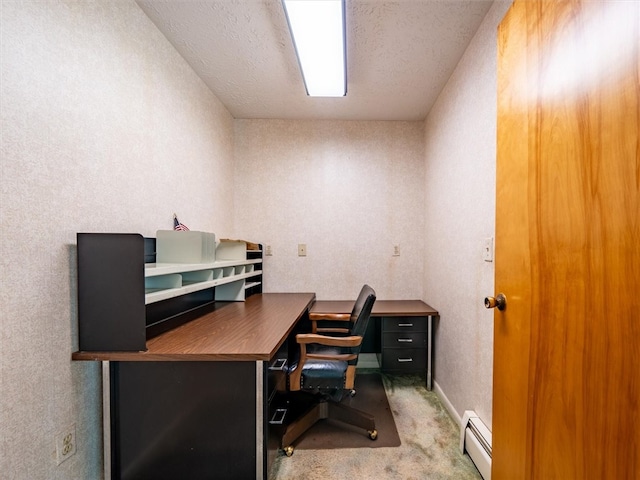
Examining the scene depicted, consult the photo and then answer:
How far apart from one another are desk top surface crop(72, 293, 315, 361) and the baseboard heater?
1.13 metres

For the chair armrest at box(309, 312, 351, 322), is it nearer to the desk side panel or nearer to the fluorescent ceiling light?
the desk side panel

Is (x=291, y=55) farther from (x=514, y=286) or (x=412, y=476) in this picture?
(x=412, y=476)

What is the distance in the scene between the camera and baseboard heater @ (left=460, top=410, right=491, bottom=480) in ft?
4.64

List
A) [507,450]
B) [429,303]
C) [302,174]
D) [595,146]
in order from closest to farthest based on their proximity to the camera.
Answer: [595,146] → [507,450] → [429,303] → [302,174]

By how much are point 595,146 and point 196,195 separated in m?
2.09

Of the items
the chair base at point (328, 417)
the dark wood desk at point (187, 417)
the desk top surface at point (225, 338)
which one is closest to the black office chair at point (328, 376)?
the chair base at point (328, 417)

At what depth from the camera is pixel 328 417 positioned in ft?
5.95

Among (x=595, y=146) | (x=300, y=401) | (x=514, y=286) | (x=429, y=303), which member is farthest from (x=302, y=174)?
(x=595, y=146)

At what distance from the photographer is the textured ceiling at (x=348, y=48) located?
149 cm

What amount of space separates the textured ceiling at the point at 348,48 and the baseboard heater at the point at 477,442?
2.18 m

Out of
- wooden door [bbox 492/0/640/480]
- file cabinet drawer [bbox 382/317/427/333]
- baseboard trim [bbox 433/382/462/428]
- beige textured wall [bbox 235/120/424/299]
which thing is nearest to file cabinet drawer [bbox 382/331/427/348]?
file cabinet drawer [bbox 382/317/427/333]

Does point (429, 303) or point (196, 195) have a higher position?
point (196, 195)

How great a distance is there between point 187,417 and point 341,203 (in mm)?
2051

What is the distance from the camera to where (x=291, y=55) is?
6.00 ft
